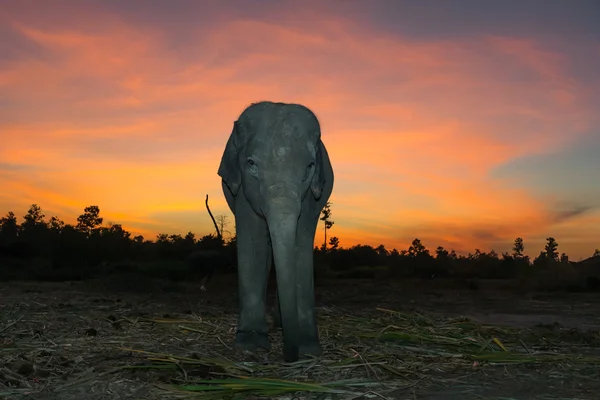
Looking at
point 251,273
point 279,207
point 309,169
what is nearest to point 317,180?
point 309,169

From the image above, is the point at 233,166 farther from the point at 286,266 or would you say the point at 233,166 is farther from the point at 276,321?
the point at 276,321

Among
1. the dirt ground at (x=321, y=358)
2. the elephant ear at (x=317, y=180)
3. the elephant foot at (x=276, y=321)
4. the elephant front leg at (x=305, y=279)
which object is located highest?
the elephant ear at (x=317, y=180)

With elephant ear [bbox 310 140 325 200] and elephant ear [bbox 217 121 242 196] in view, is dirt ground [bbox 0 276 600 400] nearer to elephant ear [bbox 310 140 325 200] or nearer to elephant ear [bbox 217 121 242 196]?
elephant ear [bbox 310 140 325 200]

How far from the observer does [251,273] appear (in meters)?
6.54

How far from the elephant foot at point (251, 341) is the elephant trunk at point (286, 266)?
3.11 feet

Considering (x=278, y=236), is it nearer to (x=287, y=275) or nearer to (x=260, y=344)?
(x=287, y=275)

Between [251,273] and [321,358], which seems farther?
[251,273]

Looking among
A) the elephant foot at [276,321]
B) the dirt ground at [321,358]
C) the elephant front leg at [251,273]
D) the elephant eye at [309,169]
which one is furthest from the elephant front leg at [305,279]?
the elephant foot at [276,321]

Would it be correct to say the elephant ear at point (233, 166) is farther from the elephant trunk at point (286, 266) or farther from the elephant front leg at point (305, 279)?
the elephant trunk at point (286, 266)

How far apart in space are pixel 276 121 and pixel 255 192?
0.69 metres

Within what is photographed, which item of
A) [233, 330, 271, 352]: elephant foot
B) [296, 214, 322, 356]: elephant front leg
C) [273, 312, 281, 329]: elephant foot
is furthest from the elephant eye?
[273, 312, 281, 329]: elephant foot

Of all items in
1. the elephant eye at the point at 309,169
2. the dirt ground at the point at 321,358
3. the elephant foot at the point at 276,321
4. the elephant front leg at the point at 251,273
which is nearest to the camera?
the dirt ground at the point at 321,358

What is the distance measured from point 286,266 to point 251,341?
1408 mm

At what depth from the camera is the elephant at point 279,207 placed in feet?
17.9
